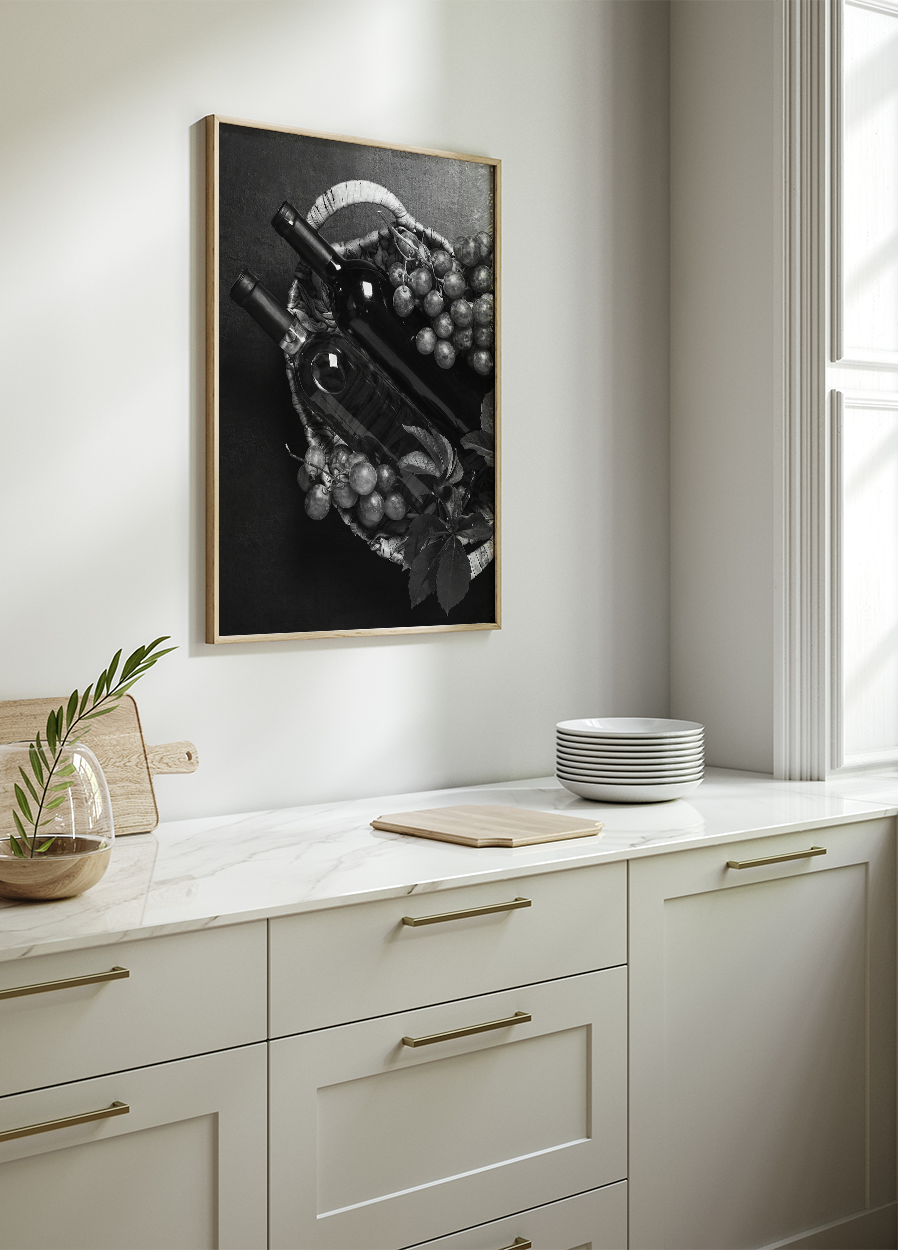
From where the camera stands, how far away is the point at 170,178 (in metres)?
2.16

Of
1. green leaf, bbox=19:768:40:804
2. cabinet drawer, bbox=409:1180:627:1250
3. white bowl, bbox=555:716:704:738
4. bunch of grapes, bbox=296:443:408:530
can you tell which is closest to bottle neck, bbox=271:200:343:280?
bunch of grapes, bbox=296:443:408:530

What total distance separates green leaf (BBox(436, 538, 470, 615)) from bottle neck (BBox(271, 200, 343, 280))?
1.84 ft

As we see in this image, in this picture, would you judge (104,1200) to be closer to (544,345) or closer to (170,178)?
(170,178)

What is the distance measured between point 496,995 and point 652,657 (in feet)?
3.78

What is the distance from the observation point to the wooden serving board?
1.99m

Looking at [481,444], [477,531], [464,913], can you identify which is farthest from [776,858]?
[481,444]

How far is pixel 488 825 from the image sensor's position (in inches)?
81.9

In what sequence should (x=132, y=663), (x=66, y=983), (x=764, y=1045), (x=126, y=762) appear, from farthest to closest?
(x=764, y=1045)
(x=126, y=762)
(x=132, y=663)
(x=66, y=983)

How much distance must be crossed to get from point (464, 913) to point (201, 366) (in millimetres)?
→ 1043

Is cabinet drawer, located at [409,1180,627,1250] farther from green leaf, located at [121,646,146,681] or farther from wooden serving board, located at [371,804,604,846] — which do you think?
green leaf, located at [121,646,146,681]

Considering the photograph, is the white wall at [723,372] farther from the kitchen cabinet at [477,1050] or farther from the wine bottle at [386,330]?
the wine bottle at [386,330]

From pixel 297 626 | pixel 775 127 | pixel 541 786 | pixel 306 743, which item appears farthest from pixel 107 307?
pixel 775 127

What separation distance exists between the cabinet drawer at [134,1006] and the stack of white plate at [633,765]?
87 cm

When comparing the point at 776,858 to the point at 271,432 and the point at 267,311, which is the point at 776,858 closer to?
the point at 271,432
